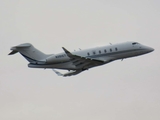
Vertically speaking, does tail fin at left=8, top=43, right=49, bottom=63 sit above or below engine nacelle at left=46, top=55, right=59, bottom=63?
above

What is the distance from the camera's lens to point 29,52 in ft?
291

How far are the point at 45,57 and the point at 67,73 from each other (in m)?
6.27

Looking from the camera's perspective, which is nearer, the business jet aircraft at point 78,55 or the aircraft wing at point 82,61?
the aircraft wing at point 82,61

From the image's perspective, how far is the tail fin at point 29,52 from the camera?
289ft

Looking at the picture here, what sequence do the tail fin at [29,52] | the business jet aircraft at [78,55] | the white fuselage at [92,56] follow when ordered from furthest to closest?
the tail fin at [29,52]
the white fuselage at [92,56]
the business jet aircraft at [78,55]

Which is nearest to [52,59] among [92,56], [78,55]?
[78,55]

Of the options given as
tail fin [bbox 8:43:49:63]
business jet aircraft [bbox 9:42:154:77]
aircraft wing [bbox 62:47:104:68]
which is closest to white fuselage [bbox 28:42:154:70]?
business jet aircraft [bbox 9:42:154:77]

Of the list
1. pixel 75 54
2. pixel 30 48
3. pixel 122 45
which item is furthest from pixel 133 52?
pixel 30 48

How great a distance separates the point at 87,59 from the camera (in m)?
85.8

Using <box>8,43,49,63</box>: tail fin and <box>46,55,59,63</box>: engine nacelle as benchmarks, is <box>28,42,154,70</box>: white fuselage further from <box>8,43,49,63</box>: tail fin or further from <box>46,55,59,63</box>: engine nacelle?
<box>8,43,49,63</box>: tail fin

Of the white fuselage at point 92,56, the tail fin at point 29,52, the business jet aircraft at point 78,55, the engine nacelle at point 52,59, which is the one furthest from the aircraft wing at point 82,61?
the tail fin at point 29,52

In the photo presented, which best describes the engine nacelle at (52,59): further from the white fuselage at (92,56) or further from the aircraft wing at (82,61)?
the aircraft wing at (82,61)

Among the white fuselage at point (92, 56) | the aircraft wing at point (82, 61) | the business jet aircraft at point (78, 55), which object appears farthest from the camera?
the white fuselage at point (92, 56)

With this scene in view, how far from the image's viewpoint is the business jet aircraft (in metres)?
87.3
